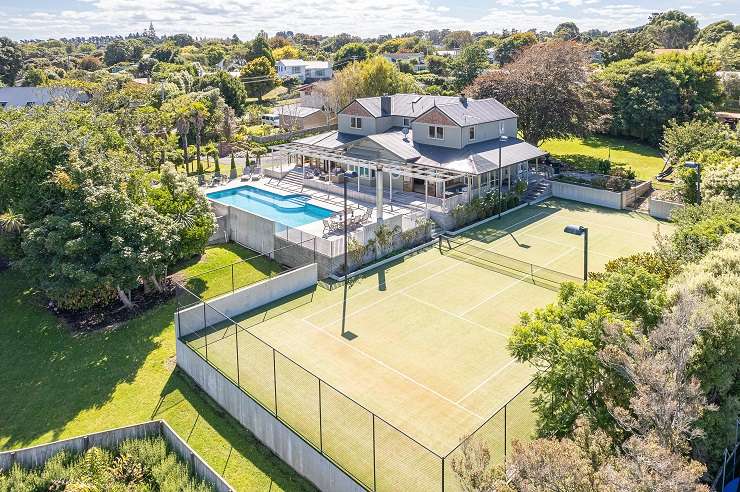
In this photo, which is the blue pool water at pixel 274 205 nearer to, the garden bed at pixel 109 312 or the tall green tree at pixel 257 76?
the garden bed at pixel 109 312

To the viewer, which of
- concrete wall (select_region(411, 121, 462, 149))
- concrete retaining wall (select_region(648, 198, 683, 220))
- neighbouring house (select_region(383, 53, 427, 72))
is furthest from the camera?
neighbouring house (select_region(383, 53, 427, 72))

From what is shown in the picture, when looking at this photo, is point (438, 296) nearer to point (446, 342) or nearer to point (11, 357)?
point (446, 342)

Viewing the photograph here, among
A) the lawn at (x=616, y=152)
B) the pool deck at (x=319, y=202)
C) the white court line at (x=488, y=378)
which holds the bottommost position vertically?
the white court line at (x=488, y=378)

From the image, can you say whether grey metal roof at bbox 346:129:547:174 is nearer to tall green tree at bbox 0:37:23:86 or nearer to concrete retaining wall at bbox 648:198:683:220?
concrete retaining wall at bbox 648:198:683:220

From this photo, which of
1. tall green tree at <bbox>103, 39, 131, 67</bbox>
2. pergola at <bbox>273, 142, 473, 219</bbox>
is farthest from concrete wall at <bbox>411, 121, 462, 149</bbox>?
tall green tree at <bbox>103, 39, 131, 67</bbox>

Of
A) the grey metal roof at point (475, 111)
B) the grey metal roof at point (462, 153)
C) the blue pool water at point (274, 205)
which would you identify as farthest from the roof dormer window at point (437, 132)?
the blue pool water at point (274, 205)

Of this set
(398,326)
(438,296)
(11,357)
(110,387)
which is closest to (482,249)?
(438,296)
